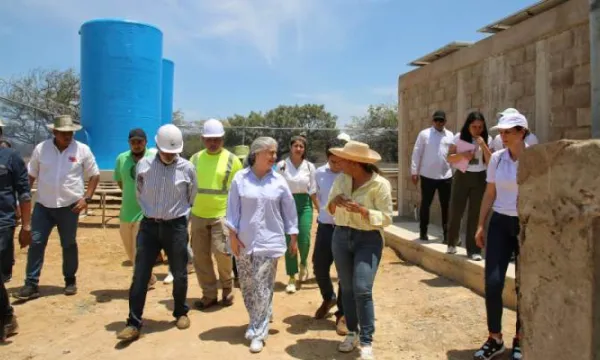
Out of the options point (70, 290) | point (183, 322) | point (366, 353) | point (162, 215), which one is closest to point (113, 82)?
point (70, 290)

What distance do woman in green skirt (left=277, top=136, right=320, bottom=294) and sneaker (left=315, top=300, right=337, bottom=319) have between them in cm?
104

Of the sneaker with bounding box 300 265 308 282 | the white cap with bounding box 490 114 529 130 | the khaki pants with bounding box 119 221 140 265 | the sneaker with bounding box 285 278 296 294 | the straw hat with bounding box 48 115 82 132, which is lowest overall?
the sneaker with bounding box 285 278 296 294

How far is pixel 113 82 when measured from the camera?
1313 cm

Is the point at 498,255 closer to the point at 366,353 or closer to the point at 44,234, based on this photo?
the point at 366,353

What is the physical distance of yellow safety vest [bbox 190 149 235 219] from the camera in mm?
5469

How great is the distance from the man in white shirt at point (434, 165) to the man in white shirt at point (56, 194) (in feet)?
13.8

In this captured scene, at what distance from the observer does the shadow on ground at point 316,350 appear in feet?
13.8

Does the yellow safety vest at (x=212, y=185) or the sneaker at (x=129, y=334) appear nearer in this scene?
the sneaker at (x=129, y=334)

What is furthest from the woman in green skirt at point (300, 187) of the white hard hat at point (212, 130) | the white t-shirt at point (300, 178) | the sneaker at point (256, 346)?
the sneaker at point (256, 346)

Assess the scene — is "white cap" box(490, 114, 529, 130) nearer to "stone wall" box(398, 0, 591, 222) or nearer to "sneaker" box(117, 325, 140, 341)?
"stone wall" box(398, 0, 591, 222)

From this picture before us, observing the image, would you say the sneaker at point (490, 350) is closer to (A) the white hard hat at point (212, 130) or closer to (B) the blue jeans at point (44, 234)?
(A) the white hard hat at point (212, 130)

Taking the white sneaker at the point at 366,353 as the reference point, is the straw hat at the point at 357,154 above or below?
above

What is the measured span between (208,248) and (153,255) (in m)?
0.88

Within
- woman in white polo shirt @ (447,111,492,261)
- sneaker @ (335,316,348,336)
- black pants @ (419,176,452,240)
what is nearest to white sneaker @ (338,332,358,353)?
sneaker @ (335,316,348,336)
